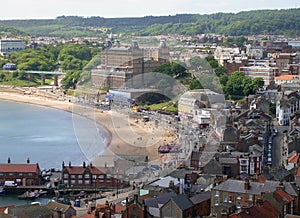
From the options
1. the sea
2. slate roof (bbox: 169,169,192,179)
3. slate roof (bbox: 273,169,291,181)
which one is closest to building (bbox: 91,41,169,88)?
the sea

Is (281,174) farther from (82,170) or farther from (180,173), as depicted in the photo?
(82,170)

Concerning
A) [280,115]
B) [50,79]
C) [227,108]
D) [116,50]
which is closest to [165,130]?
[227,108]

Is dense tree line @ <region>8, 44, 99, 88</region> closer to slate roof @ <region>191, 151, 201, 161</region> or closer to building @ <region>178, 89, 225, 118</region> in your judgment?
building @ <region>178, 89, 225, 118</region>

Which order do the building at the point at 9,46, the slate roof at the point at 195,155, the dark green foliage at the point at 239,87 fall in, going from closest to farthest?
the slate roof at the point at 195,155 → the dark green foliage at the point at 239,87 → the building at the point at 9,46

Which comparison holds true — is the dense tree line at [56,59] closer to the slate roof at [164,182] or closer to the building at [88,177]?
the building at [88,177]

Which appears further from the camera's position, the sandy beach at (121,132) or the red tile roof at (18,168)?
the sandy beach at (121,132)

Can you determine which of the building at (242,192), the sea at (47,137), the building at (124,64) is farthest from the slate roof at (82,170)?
the building at (124,64)
